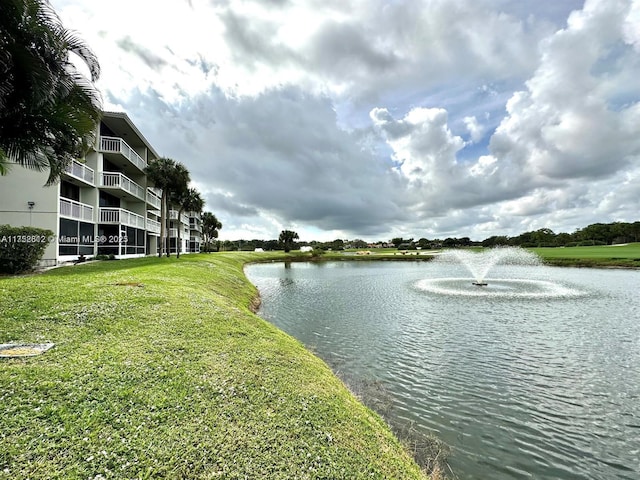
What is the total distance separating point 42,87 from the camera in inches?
393

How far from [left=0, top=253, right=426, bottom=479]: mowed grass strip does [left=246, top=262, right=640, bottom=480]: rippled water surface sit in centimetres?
245

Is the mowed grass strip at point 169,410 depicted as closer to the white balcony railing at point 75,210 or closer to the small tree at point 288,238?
the white balcony railing at point 75,210

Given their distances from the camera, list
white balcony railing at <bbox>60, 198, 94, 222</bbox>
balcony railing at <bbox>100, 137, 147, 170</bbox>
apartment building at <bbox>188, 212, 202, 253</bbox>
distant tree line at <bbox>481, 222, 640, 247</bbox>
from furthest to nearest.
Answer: distant tree line at <bbox>481, 222, 640, 247</bbox> → apartment building at <bbox>188, 212, 202, 253</bbox> → balcony railing at <bbox>100, 137, 147, 170</bbox> → white balcony railing at <bbox>60, 198, 94, 222</bbox>

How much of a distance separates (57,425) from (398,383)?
27.0 feet

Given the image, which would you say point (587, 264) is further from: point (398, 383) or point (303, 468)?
point (303, 468)

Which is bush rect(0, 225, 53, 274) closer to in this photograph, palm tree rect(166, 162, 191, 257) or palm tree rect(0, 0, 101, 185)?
palm tree rect(0, 0, 101, 185)

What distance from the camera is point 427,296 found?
24.0 m

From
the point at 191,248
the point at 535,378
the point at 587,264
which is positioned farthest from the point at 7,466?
the point at 191,248

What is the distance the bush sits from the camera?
56.6ft

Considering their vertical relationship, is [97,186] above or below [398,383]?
above

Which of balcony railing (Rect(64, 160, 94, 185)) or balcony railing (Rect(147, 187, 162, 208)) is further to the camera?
balcony railing (Rect(147, 187, 162, 208))

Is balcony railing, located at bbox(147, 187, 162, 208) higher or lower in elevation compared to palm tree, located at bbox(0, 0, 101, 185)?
higher

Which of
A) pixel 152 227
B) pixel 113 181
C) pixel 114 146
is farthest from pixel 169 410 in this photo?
pixel 152 227

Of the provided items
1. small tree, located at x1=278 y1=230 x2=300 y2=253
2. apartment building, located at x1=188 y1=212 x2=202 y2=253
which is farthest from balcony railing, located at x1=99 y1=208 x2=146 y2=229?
small tree, located at x1=278 y1=230 x2=300 y2=253
